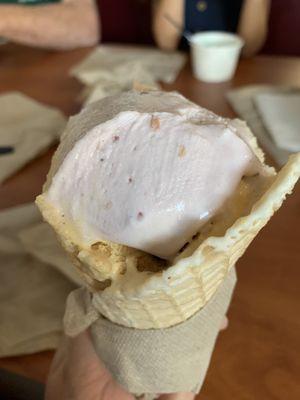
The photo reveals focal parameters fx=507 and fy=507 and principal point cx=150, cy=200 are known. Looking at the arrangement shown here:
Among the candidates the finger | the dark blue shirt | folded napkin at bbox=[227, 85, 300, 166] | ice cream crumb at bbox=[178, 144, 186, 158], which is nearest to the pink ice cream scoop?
ice cream crumb at bbox=[178, 144, 186, 158]

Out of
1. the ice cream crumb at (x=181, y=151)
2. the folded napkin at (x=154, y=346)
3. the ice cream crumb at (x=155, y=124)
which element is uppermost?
the ice cream crumb at (x=155, y=124)

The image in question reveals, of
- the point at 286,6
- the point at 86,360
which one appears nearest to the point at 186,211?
the point at 86,360

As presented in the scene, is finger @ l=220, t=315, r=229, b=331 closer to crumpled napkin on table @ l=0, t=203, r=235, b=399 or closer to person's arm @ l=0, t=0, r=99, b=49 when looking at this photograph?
crumpled napkin on table @ l=0, t=203, r=235, b=399

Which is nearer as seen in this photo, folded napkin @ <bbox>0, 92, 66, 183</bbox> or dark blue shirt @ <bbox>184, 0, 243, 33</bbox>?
folded napkin @ <bbox>0, 92, 66, 183</bbox>

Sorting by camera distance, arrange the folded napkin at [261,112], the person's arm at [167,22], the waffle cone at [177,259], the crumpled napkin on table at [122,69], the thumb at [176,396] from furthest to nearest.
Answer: the person's arm at [167,22] → the crumpled napkin on table at [122,69] → the folded napkin at [261,112] → the thumb at [176,396] → the waffle cone at [177,259]

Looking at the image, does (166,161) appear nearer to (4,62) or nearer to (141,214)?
Result: (141,214)

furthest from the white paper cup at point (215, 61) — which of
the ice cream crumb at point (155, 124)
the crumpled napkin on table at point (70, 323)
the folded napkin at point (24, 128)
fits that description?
the ice cream crumb at point (155, 124)

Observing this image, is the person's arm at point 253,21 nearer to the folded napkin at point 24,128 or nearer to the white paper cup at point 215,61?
the white paper cup at point 215,61
